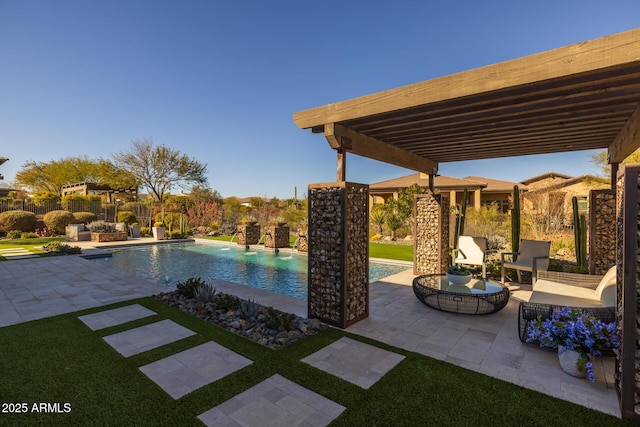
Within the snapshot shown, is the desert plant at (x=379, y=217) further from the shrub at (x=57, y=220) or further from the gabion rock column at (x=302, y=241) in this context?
the shrub at (x=57, y=220)

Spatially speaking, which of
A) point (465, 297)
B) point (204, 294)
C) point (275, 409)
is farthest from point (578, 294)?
point (204, 294)

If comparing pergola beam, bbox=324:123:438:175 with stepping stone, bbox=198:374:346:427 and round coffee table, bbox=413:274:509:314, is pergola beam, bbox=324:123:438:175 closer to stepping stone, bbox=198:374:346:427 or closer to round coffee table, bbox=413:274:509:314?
round coffee table, bbox=413:274:509:314

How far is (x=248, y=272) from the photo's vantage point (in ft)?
29.8

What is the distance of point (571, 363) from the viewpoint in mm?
2936

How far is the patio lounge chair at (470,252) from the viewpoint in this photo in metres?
A: 7.07

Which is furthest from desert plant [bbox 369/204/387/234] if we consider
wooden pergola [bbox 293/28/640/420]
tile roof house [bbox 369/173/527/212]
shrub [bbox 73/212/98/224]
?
shrub [bbox 73/212/98/224]

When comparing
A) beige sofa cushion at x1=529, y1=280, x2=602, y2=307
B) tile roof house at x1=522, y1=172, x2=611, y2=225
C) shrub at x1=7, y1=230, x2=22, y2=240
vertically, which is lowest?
beige sofa cushion at x1=529, y1=280, x2=602, y2=307

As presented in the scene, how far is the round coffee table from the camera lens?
179 inches

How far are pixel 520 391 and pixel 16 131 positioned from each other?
27318mm

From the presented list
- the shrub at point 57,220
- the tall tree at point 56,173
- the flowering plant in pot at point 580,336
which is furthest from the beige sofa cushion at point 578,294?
the tall tree at point 56,173

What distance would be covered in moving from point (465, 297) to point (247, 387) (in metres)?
3.54

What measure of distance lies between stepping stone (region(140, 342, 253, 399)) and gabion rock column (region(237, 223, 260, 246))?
11191 mm

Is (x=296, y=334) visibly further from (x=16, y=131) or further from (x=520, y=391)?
(x=16, y=131)

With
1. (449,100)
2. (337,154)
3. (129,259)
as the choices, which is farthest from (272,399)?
(129,259)
